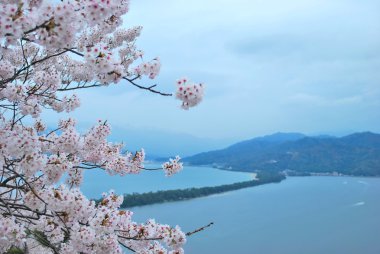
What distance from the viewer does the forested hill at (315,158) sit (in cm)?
Result: 8169

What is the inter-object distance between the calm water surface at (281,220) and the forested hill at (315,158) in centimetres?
2935

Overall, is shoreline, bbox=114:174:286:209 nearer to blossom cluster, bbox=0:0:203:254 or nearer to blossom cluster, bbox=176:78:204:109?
blossom cluster, bbox=0:0:203:254

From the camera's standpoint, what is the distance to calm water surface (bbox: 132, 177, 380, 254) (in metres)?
27.4

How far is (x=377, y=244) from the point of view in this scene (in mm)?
28047

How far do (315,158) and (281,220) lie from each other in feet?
192

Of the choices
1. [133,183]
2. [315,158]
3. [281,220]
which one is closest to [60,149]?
[281,220]

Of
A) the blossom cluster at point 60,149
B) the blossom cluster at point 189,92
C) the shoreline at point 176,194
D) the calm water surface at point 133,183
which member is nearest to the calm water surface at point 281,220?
the shoreline at point 176,194

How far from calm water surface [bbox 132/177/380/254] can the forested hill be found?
29.4 m

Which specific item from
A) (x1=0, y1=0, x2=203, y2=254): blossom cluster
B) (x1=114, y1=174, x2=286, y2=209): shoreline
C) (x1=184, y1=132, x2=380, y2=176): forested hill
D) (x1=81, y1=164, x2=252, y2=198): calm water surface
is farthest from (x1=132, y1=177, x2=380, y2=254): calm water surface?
(x1=184, y1=132, x2=380, y2=176): forested hill

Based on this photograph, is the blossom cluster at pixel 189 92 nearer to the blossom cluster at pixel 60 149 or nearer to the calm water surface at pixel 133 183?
the blossom cluster at pixel 60 149

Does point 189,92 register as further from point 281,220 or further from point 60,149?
point 281,220

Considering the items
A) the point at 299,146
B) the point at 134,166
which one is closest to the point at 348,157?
the point at 299,146

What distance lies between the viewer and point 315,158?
90.9 m

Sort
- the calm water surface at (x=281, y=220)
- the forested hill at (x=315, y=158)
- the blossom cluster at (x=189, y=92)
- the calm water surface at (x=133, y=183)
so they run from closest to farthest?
the blossom cluster at (x=189, y=92)
the calm water surface at (x=281, y=220)
the calm water surface at (x=133, y=183)
the forested hill at (x=315, y=158)
